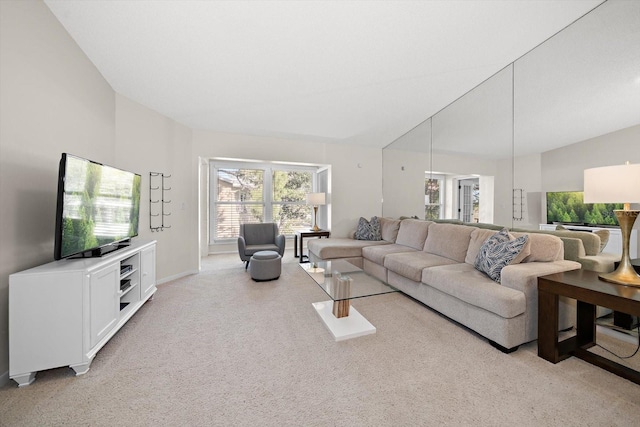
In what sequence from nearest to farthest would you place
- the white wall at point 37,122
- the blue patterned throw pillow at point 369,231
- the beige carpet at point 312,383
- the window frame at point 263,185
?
the beige carpet at point 312,383
the white wall at point 37,122
the blue patterned throw pillow at point 369,231
the window frame at point 263,185

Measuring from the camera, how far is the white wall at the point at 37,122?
5.32ft

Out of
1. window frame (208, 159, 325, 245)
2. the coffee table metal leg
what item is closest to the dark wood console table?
the coffee table metal leg

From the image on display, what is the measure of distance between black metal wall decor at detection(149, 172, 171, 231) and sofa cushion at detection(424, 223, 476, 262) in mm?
3973

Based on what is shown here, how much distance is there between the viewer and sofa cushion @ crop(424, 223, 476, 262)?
3.06 m

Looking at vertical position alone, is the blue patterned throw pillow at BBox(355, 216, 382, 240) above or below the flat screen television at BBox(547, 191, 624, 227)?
below

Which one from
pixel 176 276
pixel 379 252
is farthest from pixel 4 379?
pixel 379 252

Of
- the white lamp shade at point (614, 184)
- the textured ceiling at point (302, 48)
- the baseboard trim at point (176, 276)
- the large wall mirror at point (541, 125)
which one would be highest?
the textured ceiling at point (302, 48)

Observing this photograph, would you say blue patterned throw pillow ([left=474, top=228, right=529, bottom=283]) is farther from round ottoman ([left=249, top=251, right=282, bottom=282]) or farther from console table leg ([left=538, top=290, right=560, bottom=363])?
round ottoman ([left=249, top=251, right=282, bottom=282])

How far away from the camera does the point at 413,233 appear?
13.1 ft

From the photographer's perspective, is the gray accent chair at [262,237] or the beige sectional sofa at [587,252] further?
the gray accent chair at [262,237]

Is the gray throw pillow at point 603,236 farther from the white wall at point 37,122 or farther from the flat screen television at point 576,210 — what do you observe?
the white wall at point 37,122

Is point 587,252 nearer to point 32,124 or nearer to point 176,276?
point 32,124

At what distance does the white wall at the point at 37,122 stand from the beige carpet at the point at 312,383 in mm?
712

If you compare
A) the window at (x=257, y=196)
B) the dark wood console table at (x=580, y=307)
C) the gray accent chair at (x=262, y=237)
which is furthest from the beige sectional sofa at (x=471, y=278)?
the window at (x=257, y=196)
